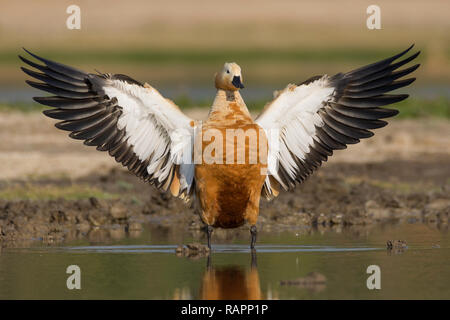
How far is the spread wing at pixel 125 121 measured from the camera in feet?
36.3

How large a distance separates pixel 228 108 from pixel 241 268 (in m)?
1.70

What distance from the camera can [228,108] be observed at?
10.9 metres

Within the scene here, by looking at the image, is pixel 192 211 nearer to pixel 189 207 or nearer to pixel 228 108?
pixel 189 207

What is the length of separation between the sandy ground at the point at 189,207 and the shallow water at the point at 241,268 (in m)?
0.86

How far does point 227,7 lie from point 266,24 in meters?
3.61

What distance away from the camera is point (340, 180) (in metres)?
15.8

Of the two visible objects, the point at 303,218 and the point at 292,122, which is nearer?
the point at 292,122

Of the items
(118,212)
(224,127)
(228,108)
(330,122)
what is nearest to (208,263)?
(224,127)

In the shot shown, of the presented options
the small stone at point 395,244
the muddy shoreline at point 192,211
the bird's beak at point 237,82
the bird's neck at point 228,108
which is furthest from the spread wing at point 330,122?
the muddy shoreline at point 192,211

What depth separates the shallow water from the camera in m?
8.96

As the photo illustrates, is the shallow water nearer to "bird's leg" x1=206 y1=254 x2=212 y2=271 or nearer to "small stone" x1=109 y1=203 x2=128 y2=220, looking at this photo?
"bird's leg" x1=206 y1=254 x2=212 y2=271

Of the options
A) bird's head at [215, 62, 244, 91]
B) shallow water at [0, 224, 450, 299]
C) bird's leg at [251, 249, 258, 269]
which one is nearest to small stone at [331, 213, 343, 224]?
shallow water at [0, 224, 450, 299]

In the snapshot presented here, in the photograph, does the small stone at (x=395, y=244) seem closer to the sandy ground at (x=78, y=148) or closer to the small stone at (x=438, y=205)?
the small stone at (x=438, y=205)

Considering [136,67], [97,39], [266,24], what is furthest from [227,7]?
[136,67]
